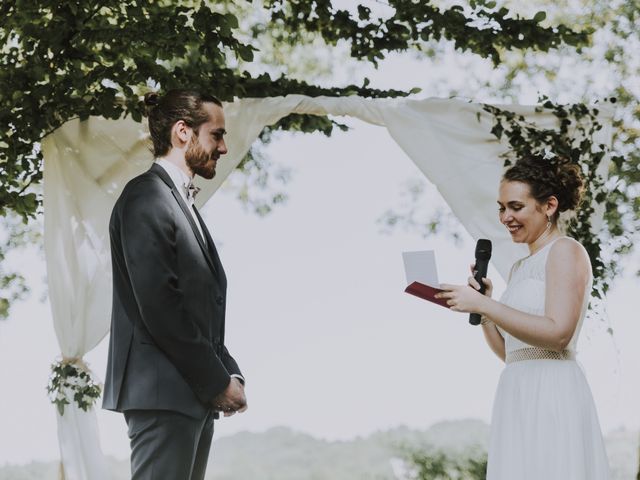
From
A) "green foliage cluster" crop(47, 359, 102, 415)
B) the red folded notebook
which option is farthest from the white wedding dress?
"green foliage cluster" crop(47, 359, 102, 415)

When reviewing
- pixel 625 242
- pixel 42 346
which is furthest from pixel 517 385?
pixel 42 346

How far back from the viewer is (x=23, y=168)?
438 centimetres

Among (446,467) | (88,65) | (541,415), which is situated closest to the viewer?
(541,415)

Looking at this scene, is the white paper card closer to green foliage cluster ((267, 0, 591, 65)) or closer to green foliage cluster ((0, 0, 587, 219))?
green foliage cluster ((0, 0, 587, 219))

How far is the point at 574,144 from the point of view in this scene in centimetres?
459

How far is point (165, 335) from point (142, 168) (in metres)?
2.60

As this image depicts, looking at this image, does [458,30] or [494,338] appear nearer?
[494,338]

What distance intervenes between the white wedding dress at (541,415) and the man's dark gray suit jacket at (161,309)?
3.01 ft

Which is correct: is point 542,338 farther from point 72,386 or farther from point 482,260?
point 72,386

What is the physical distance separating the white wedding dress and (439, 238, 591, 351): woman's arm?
3.2 inches

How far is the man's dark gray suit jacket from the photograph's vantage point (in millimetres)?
2010

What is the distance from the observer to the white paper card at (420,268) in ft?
7.46

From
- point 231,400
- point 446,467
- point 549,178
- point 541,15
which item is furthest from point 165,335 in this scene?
point 446,467

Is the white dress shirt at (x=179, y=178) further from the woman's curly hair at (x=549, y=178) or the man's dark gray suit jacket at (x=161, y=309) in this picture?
the woman's curly hair at (x=549, y=178)
